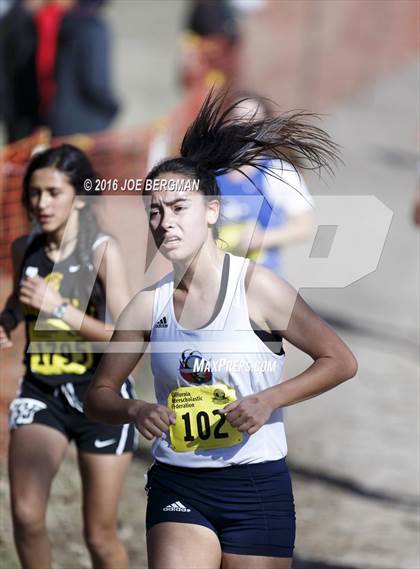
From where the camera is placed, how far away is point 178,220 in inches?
138

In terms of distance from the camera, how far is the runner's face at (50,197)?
A: 14.5 ft

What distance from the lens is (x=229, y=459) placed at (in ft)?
11.7

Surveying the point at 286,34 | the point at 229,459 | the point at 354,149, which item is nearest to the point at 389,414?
the point at 229,459

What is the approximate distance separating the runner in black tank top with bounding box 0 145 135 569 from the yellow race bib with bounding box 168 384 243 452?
2.81 feet

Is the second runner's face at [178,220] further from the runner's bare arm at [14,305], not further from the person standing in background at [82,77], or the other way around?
the person standing in background at [82,77]

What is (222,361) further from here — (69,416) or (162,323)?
(69,416)

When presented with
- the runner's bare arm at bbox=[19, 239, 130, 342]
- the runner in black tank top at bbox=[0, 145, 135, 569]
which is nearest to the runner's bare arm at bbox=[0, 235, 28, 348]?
the runner in black tank top at bbox=[0, 145, 135, 569]

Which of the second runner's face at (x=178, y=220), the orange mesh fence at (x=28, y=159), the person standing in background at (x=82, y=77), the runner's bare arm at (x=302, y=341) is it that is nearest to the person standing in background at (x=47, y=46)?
the person standing in background at (x=82, y=77)

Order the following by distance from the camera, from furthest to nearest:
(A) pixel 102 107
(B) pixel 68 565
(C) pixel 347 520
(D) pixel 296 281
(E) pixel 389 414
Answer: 1. (A) pixel 102 107
2. (E) pixel 389 414
3. (C) pixel 347 520
4. (B) pixel 68 565
5. (D) pixel 296 281

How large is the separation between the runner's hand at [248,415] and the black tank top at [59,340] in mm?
1188

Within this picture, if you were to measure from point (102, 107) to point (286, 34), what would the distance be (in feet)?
25.8

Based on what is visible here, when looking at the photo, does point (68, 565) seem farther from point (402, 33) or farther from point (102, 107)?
point (402, 33)

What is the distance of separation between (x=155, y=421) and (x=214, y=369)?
0.31 metres

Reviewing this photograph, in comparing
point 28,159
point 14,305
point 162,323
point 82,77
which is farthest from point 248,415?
point 82,77
